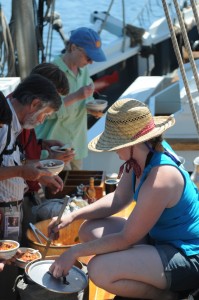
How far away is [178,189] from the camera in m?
2.71

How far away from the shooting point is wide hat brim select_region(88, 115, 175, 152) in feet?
8.98

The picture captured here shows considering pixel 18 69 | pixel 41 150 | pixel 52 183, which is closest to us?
pixel 52 183

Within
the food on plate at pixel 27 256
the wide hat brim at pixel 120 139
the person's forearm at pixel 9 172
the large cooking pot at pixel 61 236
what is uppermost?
the wide hat brim at pixel 120 139

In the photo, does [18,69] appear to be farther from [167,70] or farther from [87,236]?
[167,70]

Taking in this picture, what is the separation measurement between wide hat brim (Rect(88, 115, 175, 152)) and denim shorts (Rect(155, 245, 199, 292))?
0.46 m

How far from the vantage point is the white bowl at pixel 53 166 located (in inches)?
126

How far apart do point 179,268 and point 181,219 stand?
0.64 ft

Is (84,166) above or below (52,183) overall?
below

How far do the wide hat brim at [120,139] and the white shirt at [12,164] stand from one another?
1.40 ft

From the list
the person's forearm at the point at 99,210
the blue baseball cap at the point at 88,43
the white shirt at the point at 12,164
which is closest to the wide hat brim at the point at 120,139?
the person's forearm at the point at 99,210

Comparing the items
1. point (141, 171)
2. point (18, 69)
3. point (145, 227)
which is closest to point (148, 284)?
A: point (145, 227)

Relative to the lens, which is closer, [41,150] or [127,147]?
[127,147]

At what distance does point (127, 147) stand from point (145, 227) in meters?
0.33

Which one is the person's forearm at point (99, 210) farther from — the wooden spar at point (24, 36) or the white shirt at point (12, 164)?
the wooden spar at point (24, 36)
